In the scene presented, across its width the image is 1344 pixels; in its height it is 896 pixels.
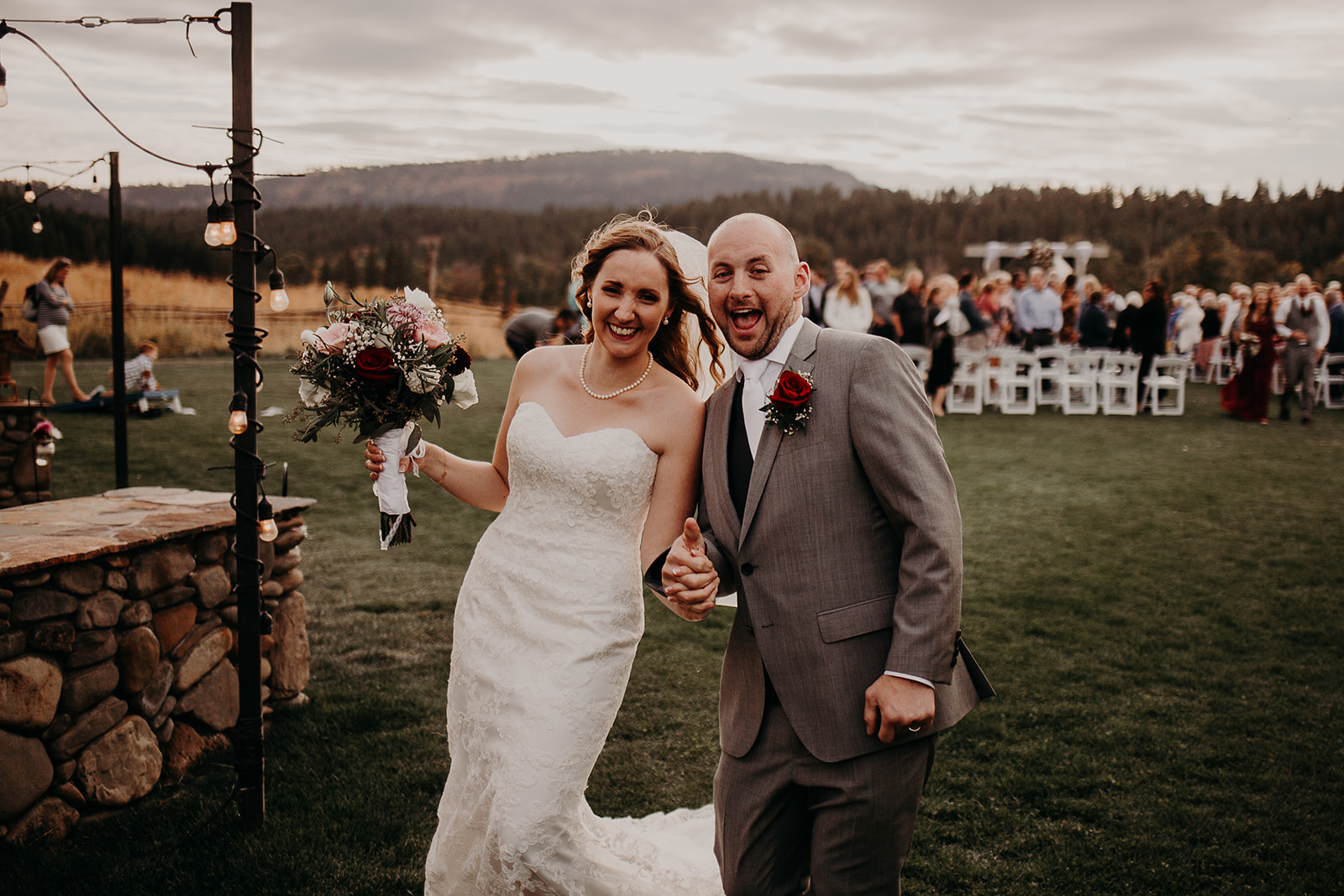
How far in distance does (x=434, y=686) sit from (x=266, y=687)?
88 centimetres

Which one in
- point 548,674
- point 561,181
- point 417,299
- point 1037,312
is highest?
point 561,181

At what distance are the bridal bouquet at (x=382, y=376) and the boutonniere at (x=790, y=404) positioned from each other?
51.7 inches

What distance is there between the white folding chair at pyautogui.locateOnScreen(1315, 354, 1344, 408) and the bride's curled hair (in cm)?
1769

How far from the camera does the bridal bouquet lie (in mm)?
2973

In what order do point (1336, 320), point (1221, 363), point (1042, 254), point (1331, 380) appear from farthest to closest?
1. point (1042, 254)
2. point (1221, 363)
3. point (1336, 320)
4. point (1331, 380)

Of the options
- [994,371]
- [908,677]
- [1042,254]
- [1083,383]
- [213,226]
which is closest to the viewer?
[908,677]

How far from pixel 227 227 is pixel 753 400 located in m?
2.13

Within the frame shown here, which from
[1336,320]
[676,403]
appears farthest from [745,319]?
[1336,320]

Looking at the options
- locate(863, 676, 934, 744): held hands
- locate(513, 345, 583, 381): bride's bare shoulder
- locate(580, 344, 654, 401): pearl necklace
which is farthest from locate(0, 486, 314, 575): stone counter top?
locate(863, 676, 934, 744): held hands

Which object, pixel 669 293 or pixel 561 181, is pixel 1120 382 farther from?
pixel 561 181

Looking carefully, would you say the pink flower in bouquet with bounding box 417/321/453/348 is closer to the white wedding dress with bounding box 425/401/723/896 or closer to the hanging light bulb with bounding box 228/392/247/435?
the white wedding dress with bounding box 425/401/723/896

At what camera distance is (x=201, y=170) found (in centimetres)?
340

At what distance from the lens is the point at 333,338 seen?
2984 millimetres

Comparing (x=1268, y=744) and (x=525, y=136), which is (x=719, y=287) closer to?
(x=1268, y=744)
